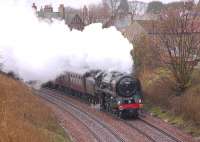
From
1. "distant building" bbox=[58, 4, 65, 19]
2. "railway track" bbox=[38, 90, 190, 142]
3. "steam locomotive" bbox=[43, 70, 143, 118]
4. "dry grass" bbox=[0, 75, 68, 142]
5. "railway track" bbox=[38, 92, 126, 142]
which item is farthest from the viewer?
"distant building" bbox=[58, 4, 65, 19]

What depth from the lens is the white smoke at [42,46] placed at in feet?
132

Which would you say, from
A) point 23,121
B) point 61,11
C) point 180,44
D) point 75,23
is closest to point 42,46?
point 180,44

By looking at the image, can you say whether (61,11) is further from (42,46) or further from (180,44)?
(180,44)

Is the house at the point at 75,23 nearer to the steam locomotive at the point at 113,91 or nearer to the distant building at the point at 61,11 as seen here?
the distant building at the point at 61,11

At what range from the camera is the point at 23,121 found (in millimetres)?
22672

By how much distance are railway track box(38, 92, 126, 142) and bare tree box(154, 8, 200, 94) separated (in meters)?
6.86

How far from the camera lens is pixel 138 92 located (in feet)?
106

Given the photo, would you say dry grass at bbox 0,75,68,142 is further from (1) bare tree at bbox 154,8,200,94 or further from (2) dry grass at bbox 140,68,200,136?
(1) bare tree at bbox 154,8,200,94

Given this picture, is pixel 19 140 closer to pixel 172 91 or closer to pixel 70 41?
pixel 172 91

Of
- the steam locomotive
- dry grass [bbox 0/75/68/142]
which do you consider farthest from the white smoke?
dry grass [bbox 0/75/68/142]

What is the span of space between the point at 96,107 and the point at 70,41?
709cm

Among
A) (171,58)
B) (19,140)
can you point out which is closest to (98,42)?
(171,58)

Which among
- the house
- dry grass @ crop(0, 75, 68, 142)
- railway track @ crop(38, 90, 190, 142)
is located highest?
dry grass @ crop(0, 75, 68, 142)

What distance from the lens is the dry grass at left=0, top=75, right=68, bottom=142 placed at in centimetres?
1791
